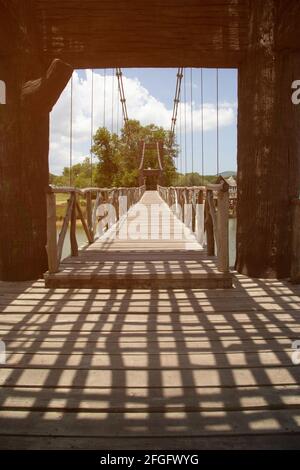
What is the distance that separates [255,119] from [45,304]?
2.54m

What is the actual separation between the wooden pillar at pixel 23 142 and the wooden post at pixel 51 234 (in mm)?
123

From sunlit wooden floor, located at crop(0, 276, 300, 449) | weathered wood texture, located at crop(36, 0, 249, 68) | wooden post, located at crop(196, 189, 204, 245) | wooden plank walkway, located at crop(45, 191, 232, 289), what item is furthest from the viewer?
wooden post, located at crop(196, 189, 204, 245)

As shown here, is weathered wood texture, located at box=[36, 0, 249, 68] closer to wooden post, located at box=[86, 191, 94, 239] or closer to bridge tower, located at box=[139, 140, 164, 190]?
wooden post, located at box=[86, 191, 94, 239]

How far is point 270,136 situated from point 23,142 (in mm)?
2270

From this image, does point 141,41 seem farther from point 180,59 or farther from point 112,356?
point 112,356

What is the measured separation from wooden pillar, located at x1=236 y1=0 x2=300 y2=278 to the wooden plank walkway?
0.60 m

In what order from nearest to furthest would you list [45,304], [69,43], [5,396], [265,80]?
[5,396]
[45,304]
[265,80]
[69,43]

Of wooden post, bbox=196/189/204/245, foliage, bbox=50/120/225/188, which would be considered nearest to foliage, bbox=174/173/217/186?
foliage, bbox=50/120/225/188

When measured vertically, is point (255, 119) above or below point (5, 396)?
above

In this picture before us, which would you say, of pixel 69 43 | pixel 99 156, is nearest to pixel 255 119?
pixel 69 43

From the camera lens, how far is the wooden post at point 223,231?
4043 mm

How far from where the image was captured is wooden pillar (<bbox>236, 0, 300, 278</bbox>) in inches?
164

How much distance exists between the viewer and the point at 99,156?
4716 cm
